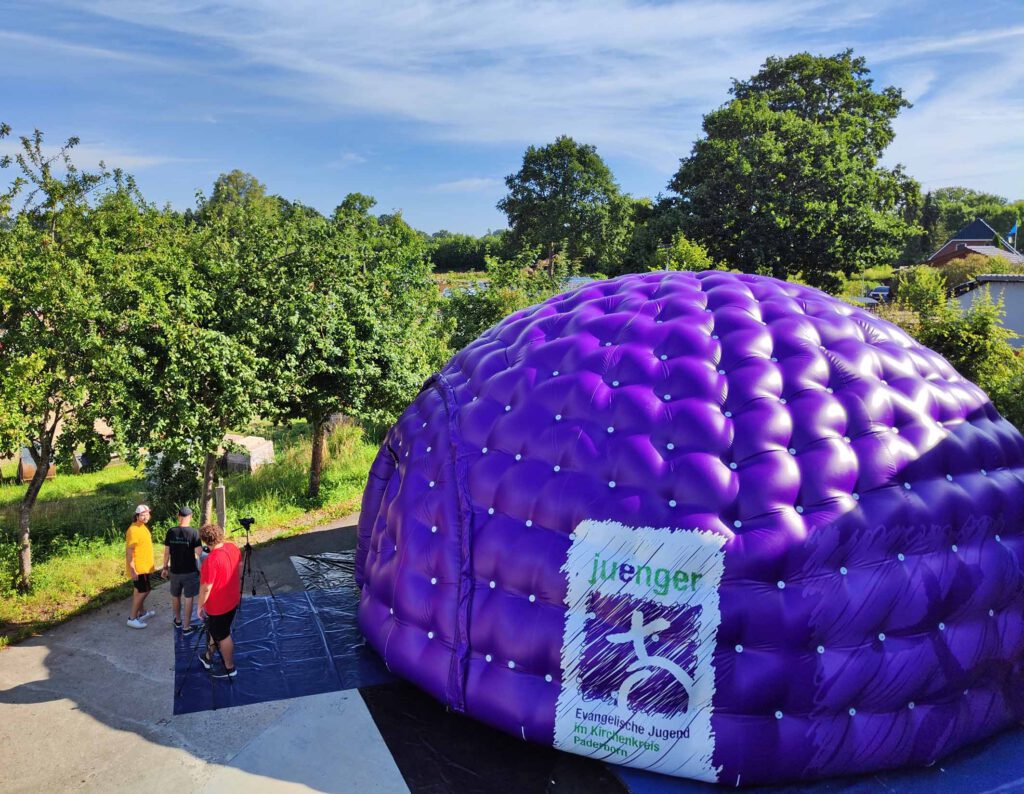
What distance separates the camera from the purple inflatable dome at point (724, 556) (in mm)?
5555

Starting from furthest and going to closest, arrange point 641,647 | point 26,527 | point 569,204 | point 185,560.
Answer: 1. point 569,204
2. point 26,527
3. point 185,560
4. point 641,647

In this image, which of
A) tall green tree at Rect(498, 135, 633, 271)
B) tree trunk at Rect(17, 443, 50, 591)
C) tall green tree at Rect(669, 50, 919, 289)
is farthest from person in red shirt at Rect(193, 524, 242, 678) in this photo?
tall green tree at Rect(498, 135, 633, 271)

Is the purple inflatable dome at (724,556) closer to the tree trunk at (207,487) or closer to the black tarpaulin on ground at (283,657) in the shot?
the black tarpaulin on ground at (283,657)

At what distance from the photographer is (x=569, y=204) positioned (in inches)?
2296

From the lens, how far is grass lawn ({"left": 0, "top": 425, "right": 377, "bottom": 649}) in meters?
9.52

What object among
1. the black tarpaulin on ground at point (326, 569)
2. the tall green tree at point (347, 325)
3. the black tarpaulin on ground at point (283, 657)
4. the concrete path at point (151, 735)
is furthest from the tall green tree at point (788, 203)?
the concrete path at point (151, 735)

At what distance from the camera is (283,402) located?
12.3 m

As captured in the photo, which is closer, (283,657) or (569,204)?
(283,657)

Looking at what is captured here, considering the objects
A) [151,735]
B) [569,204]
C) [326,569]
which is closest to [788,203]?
[326,569]

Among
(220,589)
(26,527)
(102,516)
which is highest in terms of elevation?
(220,589)

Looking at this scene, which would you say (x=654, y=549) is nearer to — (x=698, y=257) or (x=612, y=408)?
(x=612, y=408)

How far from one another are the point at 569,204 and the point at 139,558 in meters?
53.7

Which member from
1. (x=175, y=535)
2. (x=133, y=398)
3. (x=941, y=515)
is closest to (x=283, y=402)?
(x=133, y=398)

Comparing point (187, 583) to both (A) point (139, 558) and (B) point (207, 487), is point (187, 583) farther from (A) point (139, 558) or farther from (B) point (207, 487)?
(B) point (207, 487)
